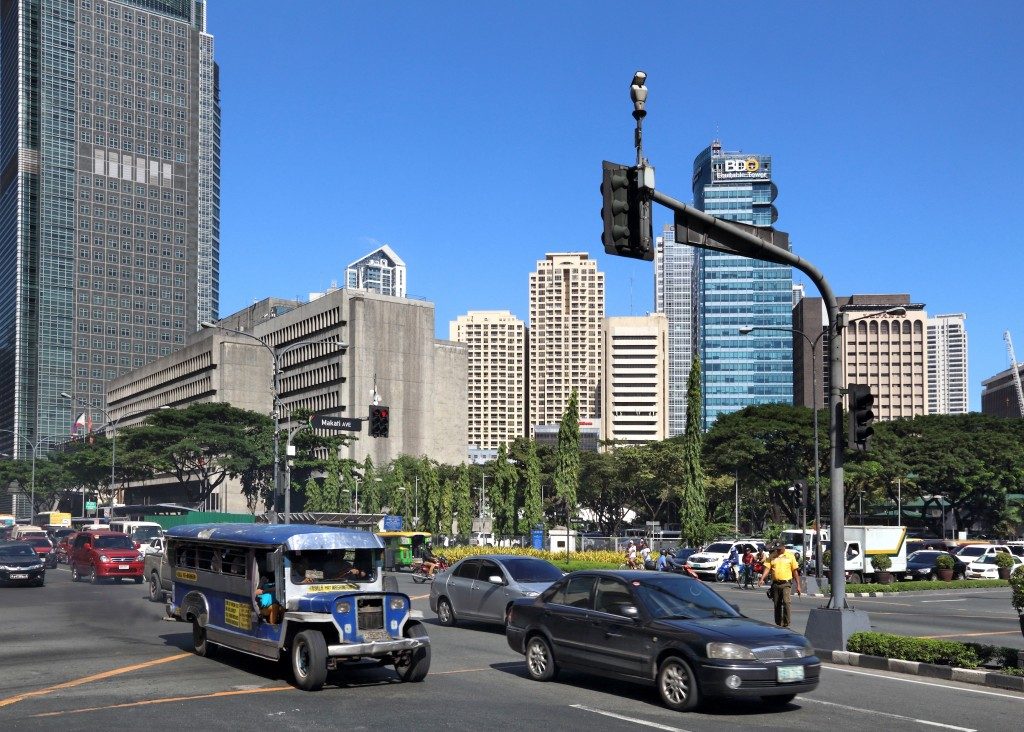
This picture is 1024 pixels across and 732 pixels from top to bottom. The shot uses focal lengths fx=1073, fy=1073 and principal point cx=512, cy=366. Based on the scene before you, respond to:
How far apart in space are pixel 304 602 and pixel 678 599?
193 inches

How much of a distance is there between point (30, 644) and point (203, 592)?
4657 millimetres

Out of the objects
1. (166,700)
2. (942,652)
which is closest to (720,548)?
(942,652)

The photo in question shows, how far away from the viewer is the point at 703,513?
166 ft

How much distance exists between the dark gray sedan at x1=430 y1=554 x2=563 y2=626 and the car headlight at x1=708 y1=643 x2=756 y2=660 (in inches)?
336

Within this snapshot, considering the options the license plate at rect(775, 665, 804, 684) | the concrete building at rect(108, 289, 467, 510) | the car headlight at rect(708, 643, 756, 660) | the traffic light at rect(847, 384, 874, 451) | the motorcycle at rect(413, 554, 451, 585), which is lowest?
the motorcycle at rect(413, 554, 451, 585)

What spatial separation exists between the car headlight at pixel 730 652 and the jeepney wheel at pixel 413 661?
4.02m

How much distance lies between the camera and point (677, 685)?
12.6 meters

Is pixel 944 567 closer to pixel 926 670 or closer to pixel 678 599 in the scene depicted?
pixel 926 670

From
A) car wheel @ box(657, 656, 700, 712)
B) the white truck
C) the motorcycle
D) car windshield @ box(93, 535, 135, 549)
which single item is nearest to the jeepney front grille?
car wheel @ box(657, 656, 700, 712)

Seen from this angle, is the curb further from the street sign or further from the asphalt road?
the street sign

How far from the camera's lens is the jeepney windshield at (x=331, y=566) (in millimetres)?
14664

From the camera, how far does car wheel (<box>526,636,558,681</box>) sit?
14.5m

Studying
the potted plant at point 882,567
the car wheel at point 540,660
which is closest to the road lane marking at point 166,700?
the car wheel at point 540,660

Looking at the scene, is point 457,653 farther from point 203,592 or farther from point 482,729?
point 482,729
